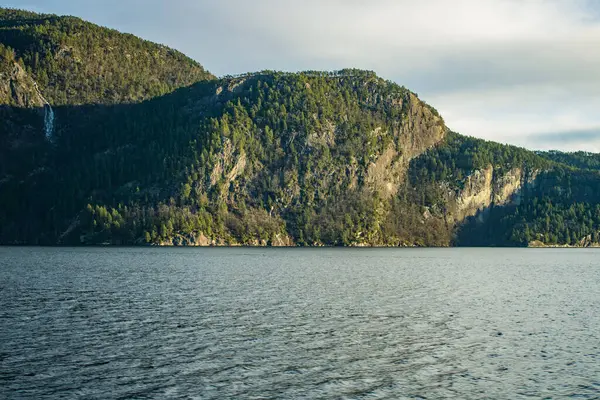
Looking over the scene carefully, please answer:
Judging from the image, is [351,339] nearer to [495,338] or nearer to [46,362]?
[495,338]

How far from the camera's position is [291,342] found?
48438 mm

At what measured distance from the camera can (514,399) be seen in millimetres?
34844

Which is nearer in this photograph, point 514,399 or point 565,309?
point 514,399

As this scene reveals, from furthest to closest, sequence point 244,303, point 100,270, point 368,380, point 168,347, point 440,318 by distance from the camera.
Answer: point 100,270, point 244,303, point 440,318, point 168,347, point 368,380

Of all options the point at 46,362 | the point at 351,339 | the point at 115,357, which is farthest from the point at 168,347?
the point at 351,339

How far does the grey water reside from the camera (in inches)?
1437

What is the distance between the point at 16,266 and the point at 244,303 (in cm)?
6634

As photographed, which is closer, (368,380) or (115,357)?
(368,380)

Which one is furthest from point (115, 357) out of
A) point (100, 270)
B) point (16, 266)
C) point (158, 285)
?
point (16, 266)

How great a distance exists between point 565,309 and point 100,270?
255 ft

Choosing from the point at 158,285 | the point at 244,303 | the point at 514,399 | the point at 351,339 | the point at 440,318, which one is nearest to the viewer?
the point at 514,399

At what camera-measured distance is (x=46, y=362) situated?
40.4 m

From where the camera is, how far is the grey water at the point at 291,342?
36.5 metres

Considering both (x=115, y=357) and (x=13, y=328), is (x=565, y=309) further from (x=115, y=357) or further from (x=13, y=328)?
(x=13, y=328)
